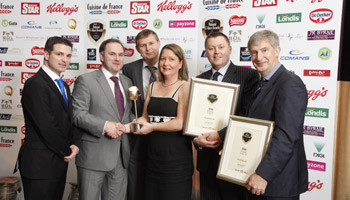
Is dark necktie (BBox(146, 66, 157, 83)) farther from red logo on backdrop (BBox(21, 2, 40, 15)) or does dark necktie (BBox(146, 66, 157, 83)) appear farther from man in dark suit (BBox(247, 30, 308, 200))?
red logo on backdrop (BBox(21, 2, 40, 15))

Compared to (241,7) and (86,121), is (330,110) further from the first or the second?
(86,121)

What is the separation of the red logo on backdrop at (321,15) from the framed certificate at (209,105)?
1.73 m

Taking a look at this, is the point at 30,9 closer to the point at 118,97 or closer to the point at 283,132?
the point at 118,97

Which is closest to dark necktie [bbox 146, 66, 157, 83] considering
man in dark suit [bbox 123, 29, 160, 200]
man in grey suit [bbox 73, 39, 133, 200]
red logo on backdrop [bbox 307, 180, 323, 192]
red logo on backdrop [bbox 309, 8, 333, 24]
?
man in dark suit [bbox 123, 29, 160, 200]

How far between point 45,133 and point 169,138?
3.01 feet

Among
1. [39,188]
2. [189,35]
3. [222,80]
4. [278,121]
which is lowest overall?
[39,188]

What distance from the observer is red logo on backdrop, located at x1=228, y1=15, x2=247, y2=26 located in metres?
3.40

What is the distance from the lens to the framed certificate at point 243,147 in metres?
1.60

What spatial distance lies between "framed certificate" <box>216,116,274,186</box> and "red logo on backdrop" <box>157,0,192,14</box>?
2.30 metres

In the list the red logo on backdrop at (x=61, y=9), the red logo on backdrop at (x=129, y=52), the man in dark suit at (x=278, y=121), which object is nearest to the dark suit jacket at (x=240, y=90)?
the man in dark suit at (x=278, y=121)

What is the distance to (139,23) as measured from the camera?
12.4 ft

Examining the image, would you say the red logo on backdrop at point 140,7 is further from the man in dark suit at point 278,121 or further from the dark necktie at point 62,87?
the man in dark suit at point 278,121

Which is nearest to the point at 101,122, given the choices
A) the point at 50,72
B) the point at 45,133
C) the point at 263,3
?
the point at 45,133

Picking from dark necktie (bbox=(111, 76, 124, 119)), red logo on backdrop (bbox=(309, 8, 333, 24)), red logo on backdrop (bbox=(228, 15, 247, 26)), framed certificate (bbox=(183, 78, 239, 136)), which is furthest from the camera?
red logo on backdrop (bbox=(228, 15, 247, 26))
